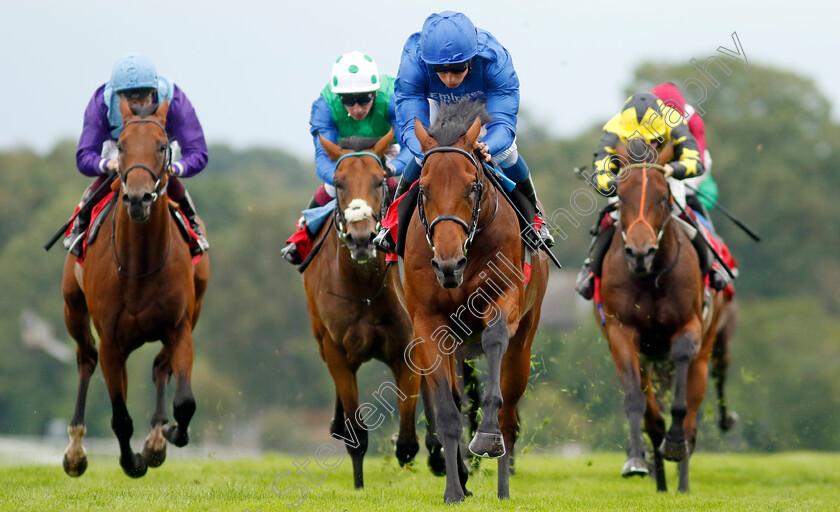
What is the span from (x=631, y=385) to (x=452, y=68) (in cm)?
332

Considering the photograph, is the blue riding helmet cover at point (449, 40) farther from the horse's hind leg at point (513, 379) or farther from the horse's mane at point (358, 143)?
the horse's hind leg at point (513, 379)

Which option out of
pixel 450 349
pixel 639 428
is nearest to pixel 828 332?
pixel 639 428

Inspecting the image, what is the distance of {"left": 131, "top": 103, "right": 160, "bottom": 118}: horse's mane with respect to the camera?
8.88m

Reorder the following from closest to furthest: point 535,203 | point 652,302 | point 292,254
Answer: point 535,203
point 652,302
point 292,254

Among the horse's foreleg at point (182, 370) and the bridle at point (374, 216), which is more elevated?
the bridle at point (374, 216)

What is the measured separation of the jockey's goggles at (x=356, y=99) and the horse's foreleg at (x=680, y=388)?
10.7 ft

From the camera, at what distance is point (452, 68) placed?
26.2ft

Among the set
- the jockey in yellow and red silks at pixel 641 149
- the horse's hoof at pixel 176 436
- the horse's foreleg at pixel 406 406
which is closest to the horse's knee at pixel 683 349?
the jockey in yellow and red silks at pixel 641 149

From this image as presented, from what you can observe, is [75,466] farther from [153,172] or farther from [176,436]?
[153,172]

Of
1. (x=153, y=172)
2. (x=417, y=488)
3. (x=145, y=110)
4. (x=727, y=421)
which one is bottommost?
(x=417, y=488)

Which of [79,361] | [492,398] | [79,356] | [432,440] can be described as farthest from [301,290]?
[492,398]

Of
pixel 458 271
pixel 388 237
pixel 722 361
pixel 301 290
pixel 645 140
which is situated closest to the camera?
pixel 458 271

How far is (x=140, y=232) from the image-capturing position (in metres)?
8.93

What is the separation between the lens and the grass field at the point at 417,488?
7727 millimetres
